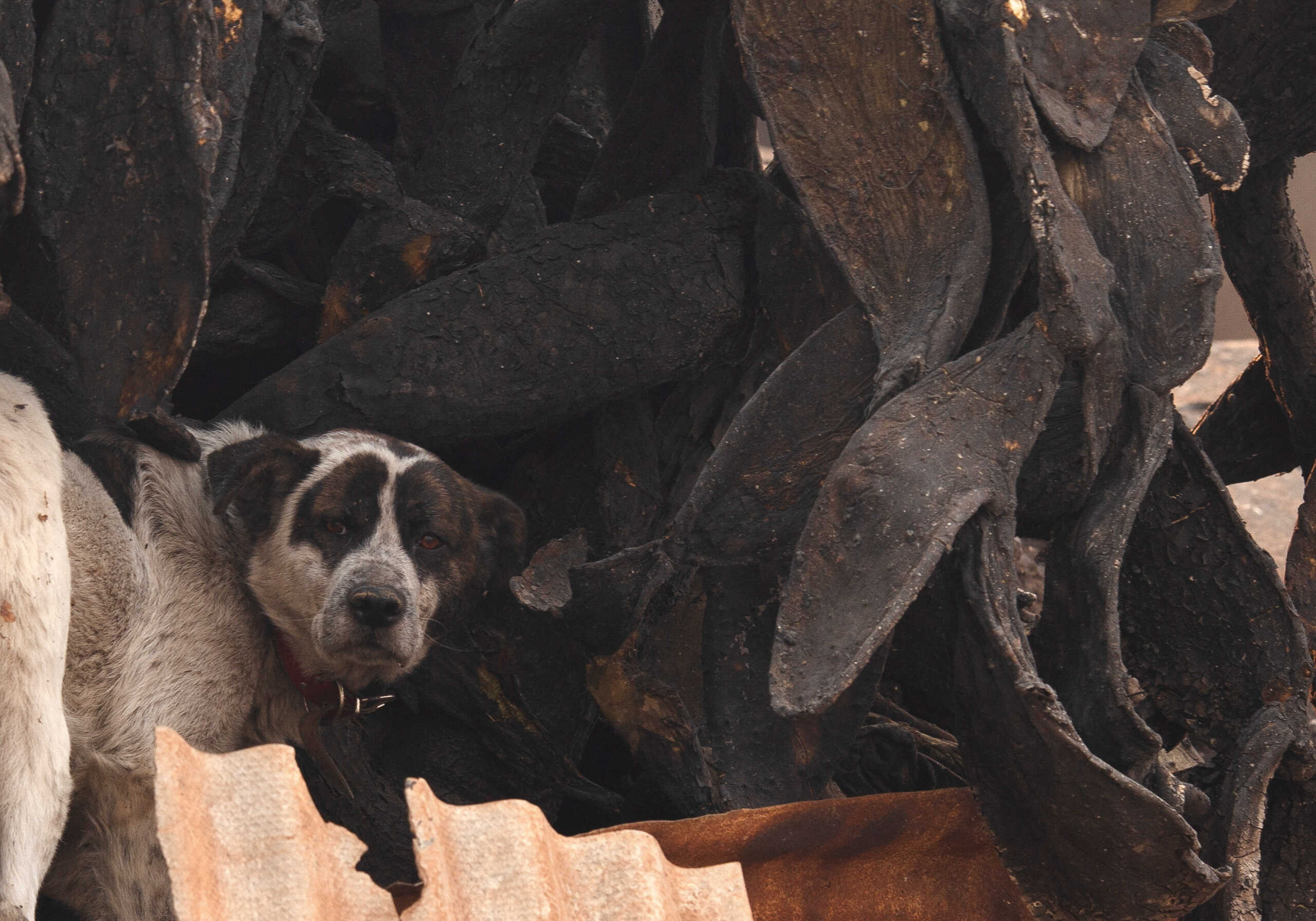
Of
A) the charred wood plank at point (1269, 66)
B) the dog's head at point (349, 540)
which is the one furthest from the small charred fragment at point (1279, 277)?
the dog's head at point (349, 540)

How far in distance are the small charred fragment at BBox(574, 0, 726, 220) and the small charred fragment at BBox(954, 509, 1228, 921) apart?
170 centimetres

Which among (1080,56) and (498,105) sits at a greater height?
(1080,56)

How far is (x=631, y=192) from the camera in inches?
146

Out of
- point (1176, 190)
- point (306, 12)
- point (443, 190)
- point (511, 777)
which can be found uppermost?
point (306, 12)

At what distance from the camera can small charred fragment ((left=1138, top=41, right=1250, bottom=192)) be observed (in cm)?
271

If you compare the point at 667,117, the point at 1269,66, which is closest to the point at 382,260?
the point at 667,117

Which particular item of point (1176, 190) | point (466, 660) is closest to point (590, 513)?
point (466, 660)

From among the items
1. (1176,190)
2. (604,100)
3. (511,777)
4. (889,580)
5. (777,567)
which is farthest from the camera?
(604,100)

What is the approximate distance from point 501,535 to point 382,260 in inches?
29.1

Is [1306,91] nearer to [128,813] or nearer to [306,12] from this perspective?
[306,12]

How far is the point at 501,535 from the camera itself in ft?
11.4

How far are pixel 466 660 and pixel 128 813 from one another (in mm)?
905

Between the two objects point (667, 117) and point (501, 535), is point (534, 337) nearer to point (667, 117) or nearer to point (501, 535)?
point (501, 535)

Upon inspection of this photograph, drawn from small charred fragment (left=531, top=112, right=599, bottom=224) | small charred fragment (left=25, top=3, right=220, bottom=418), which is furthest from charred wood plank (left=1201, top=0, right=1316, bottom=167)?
small charred fragment (left=25, top=3, right=220, bottom=418)
